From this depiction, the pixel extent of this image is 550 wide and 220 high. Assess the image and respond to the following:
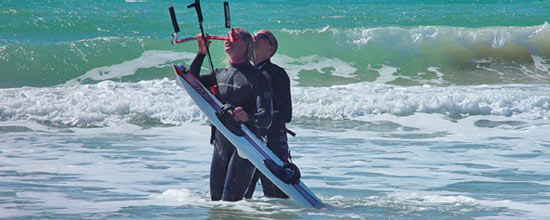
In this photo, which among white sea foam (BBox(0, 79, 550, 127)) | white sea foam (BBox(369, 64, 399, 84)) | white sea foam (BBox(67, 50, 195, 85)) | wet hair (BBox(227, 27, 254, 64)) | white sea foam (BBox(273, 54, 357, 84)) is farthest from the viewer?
white sea foam (BBox(273, 54, 357, 84))

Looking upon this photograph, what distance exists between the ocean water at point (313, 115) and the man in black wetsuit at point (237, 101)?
0.91ft

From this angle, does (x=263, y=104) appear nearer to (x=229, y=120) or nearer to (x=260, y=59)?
(x=229, y=120)

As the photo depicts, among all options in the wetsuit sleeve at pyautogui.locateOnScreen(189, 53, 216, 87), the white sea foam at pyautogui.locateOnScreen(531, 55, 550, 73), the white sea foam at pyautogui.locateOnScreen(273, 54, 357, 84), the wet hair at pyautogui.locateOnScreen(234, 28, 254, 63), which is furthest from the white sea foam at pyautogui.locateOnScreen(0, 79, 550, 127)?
the wet hair at pyautogui.locateOnScreen(234, 28, 254, 63)

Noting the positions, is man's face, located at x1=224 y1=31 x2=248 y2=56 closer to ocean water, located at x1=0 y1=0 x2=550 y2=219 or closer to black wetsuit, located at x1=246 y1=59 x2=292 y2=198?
black wetsuit, located at x1=246 y1=59 x2=292 y2=198

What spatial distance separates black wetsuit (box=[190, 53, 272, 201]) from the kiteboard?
7cm

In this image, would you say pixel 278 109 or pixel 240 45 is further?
pixel 278 109

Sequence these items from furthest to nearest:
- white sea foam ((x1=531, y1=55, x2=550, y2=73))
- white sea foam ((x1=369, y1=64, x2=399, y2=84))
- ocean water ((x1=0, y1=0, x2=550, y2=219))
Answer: white sea foam ((x1=531, y1=55, x2=550, y2=73)) → white sea foam ((x1=369, y1=64, x2=399, y2=84)) → ocean water ((x1=0, y1=0, x2=550, y2=219))

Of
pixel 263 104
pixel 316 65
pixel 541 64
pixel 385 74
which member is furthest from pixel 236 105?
pixel 541 64

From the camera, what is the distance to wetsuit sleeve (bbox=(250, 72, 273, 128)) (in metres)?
5.17

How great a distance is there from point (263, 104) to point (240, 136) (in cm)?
33

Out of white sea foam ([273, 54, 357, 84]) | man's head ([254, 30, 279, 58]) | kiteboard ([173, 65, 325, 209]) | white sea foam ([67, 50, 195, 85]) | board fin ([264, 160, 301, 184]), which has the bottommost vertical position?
white sea foam ([273, 54, 357, 84])

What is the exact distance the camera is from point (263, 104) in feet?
17.1

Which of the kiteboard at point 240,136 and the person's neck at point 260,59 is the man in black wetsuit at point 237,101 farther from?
the person's neck at point 260,59

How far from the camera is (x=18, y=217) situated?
560 centimetres
